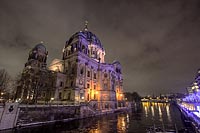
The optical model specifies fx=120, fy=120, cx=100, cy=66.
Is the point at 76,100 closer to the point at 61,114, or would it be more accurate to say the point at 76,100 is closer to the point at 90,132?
the point at 61,114

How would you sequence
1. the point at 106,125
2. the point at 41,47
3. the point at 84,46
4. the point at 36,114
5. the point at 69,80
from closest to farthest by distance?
the point at 36,114 → the point at 106,125 → the point at 69,80 → the point at 84,46 → the point at 41,47

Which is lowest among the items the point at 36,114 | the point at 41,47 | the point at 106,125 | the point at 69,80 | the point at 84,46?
the point at 106,125

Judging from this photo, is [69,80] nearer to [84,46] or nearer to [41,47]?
[84,46]

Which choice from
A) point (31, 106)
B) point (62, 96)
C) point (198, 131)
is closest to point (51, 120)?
point (31, 106)

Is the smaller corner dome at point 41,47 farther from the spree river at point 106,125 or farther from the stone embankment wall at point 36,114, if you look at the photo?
the spree river at point 106,125

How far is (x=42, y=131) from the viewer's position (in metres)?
21.2

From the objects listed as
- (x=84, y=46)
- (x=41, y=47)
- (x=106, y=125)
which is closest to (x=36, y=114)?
(x=106, y=125)

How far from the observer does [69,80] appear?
43.5 metres

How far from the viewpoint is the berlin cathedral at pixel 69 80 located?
39500 millimetres

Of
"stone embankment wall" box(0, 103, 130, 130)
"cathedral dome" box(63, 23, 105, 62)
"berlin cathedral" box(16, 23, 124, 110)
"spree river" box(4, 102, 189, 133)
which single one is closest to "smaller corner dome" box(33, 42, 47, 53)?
"berlin cathedral" box(16, 23, 124, 110)

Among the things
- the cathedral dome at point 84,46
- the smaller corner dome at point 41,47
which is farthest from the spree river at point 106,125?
the smaller corner dome at point 41,47

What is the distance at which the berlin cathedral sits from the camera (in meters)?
39.5

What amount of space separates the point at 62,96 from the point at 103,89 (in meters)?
17.9

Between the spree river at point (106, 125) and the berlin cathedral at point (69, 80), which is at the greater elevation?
the berlin cathedral at point (69, 80)
